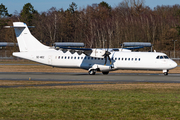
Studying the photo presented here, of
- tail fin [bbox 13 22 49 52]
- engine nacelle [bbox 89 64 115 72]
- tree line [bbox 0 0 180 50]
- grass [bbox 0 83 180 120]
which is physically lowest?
grass [bbox 0 83 180 120]

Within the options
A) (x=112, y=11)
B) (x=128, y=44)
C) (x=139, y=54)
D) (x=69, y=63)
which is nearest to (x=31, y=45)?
(x=69, y=63)

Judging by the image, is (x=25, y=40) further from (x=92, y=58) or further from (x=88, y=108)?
(x=88, y=108)

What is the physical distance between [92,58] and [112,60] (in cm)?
280

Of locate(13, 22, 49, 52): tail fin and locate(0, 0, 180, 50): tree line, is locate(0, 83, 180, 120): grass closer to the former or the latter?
locate(13, 22, 49, 52): tail fin

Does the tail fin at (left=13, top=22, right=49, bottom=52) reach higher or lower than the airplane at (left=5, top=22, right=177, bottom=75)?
higher

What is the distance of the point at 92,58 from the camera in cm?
3631

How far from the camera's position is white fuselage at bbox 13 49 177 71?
34.0m

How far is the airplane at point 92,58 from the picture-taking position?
3419 centimetres

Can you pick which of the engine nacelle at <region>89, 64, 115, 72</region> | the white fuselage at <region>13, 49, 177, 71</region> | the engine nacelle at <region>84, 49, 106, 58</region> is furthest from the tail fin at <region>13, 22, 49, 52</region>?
the engine nacelle at <region>89, 64, 115, 72</region>

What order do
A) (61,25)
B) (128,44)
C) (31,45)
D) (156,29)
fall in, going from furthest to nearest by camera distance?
(61,25) → (156,29) → (128,44) → (31,45)

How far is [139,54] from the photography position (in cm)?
3506

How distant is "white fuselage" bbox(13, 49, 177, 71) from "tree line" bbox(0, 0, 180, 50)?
43.7 m

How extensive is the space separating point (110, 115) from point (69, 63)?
25848mm

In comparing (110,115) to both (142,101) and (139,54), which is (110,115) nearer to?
(142,101)
